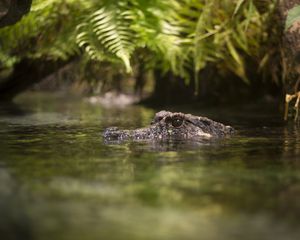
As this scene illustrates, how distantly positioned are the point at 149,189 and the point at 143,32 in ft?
11.2

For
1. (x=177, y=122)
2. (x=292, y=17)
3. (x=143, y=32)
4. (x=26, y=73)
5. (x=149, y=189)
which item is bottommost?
(x=149, y=189)

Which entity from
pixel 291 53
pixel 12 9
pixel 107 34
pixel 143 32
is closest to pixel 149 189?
pixel 12 9

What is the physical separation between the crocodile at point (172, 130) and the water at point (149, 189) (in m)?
0.15

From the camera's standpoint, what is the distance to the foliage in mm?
4797

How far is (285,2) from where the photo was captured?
13.7 feet

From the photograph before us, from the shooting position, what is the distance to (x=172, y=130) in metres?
2.95

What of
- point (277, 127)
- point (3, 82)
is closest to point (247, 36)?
point (277, 127)

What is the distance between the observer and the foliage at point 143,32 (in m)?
4.80

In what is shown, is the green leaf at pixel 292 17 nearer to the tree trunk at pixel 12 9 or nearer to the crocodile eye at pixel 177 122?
the crocodile eye at pixel 177 122

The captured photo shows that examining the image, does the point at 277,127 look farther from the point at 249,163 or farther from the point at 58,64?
the point at 58,64

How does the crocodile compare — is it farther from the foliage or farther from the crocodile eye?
the foliage

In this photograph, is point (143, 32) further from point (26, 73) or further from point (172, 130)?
point (172, 130)

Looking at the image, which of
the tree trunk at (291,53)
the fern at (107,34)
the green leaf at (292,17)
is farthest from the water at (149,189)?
the fern at (107,34)

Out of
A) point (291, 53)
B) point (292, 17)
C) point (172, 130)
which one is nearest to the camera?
point (172, 130)
